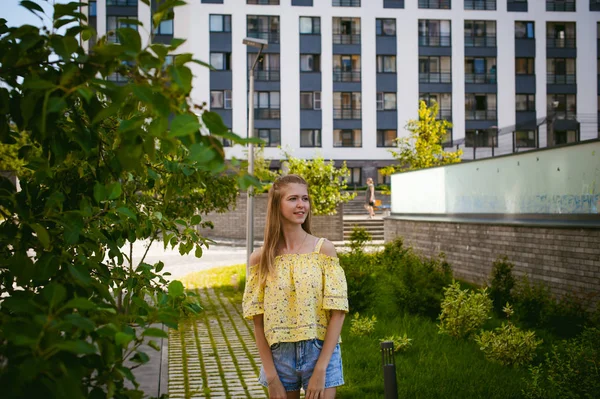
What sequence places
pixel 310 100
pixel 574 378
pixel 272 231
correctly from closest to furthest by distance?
pixel 272 231 < pixel 574 378 < pixel 310 100

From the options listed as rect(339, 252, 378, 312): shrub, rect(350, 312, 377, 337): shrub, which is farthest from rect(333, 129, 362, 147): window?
rect(350, 312, 377, 337): shrub

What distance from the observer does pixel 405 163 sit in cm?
3397

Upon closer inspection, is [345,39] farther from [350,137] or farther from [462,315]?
[462,315]

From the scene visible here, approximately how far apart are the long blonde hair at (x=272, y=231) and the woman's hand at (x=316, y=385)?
2.04 feet

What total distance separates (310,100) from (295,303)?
51.6 metres

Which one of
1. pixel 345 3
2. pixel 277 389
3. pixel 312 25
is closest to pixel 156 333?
pixel 277 389

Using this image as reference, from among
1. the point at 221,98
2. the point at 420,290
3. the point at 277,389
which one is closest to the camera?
the point at 277,389

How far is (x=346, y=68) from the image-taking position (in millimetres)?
55375

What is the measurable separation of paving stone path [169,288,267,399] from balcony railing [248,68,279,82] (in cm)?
4232

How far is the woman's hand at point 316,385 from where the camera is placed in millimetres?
3692

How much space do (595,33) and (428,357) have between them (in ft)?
180

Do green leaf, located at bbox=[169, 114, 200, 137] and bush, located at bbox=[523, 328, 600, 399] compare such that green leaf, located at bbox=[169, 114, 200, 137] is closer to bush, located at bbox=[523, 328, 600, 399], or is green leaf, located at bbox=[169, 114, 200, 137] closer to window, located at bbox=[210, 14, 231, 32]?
bush, located at bbox=[523, 328, 600, 399]

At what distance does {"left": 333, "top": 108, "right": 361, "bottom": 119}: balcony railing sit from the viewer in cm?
5538

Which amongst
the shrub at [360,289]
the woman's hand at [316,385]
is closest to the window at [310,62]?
the shrub at [360,289]
